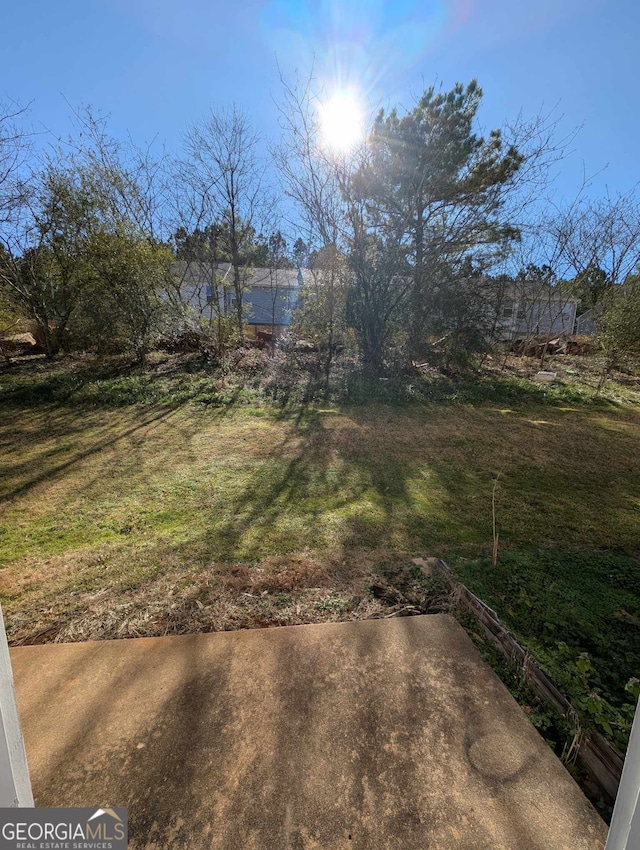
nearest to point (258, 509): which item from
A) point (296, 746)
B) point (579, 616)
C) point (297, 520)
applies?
point (297, 520)

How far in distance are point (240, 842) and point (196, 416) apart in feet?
16.7

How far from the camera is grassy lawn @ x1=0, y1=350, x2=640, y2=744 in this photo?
1.78m

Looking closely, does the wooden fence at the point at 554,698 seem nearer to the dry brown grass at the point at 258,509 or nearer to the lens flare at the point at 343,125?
the dry brown grass at the point at 258,509

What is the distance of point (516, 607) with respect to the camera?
5.94ft

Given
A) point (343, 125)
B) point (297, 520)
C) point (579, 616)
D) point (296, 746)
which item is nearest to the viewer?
point (296, 746)

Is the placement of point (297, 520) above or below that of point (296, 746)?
below

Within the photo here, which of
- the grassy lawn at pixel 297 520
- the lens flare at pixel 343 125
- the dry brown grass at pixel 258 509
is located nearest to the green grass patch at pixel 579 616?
the grassy lawn at pixel 297 520

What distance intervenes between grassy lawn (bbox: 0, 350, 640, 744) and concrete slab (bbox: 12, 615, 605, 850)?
302 millimetres

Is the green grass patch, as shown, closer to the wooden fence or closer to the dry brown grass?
the wooden fence

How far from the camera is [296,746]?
1087 mm

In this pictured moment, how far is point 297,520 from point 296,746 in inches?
66.2

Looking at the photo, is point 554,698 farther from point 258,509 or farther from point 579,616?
point 258,509

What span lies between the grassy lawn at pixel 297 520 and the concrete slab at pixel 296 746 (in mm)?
302

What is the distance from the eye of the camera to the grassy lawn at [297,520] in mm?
1776
